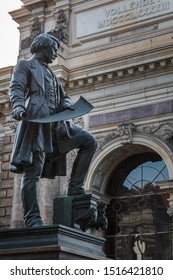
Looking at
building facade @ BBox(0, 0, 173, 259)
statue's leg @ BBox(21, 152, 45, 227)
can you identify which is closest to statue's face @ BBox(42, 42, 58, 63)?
statue's leg @ BBox(21, 152, 45, 227)

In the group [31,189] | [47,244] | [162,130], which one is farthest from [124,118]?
[47,244]

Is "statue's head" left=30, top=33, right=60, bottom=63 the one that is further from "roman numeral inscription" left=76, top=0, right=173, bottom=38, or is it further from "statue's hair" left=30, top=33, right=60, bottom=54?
"roman numeral inscription" left=76, top=0, right=173, bottom=38

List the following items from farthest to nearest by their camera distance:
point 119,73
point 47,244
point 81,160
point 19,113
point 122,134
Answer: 1. point 119,73
2. point 122,134
3. point 81,160
4. point 19,113
5. point 47,244

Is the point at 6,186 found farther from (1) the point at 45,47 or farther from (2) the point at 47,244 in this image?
(2) the point at 47,244


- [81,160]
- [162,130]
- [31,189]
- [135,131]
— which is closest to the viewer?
[31,189]

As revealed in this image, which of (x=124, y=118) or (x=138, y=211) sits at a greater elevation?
(x=124, y=118)

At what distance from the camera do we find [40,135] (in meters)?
5.91

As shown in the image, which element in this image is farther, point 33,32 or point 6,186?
point 33,32

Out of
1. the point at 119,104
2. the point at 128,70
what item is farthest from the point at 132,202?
the point at 128,70

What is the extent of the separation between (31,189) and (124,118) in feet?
37.6

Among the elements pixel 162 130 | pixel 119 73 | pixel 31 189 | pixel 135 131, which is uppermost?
pixel 119 73

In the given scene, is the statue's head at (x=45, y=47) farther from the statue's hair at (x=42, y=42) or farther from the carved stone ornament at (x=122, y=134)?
the carved stone ornament at (x=122, y=134)

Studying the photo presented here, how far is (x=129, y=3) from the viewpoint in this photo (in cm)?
1839

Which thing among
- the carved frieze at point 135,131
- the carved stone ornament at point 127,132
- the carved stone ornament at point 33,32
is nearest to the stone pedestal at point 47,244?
the carved frieze at point 135,131
